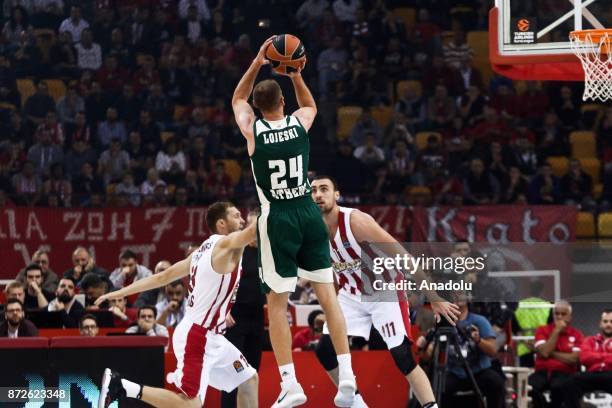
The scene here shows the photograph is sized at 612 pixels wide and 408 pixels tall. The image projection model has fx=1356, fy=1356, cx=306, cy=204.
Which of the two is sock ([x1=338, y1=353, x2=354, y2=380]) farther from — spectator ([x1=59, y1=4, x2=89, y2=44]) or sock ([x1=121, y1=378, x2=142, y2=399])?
spectator ([x1=59, y1=4, x2=89, y2=44])

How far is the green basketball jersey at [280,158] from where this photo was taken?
926 centimetres

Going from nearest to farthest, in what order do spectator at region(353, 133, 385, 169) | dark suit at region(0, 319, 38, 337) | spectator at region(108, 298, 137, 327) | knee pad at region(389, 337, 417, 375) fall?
knee pad at region(389, 337, 417, 375) < dark suit at region(0, 319, 38, 337) < spectator at region(108, 298, 137, 327) < spectator at region(353, 133, 385, 169)

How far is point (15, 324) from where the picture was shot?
42.8ft

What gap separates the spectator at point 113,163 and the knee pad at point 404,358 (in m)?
9.98

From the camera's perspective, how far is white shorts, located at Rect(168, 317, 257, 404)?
1041 centimetres

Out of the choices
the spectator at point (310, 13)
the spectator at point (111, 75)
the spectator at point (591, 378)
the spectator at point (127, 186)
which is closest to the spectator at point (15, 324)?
the spectator at point (591, 378)

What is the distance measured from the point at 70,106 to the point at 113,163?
1.48 m

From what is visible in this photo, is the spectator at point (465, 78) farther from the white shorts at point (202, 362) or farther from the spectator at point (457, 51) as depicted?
the white shorts at point (202, 362)

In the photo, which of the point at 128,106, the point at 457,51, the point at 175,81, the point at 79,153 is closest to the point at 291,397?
the point at 79,153

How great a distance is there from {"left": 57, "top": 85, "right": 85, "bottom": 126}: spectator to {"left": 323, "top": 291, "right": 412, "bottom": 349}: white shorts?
409 inches

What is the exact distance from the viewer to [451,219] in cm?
1873

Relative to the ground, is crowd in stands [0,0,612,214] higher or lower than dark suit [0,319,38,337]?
higher

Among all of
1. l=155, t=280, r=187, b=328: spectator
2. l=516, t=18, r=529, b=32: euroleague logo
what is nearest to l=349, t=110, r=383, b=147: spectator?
l=155, t=280, r=187, b=328: spectator

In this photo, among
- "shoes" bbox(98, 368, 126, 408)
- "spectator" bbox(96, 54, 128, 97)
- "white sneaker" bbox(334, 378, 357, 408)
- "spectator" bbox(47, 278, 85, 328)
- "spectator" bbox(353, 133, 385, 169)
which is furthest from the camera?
"spectator" bbox(96, 54, 128, 97)
